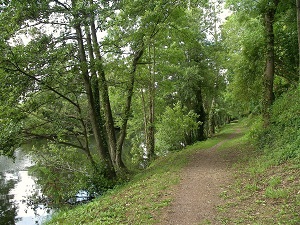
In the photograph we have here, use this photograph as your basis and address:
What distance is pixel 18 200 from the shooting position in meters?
15.4

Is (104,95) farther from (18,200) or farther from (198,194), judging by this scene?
(18,200)

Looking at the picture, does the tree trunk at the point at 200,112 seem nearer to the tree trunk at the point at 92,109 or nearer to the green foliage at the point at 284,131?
the green foliage at the point at 284,131

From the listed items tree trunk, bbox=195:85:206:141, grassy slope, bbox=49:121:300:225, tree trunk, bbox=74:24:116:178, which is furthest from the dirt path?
tree trunk, bbox=195:85:206:141

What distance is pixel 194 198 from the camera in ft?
24.8

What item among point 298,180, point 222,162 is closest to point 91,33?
point 222,162

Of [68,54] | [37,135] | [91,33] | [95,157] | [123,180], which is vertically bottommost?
[123,180]

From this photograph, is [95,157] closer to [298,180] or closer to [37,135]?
[37,135]

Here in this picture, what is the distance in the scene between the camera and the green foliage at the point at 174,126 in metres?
20.6

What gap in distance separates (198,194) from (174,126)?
12.8 meters

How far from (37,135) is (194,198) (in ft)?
23.6

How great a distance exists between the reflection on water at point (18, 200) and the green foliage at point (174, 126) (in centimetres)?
983

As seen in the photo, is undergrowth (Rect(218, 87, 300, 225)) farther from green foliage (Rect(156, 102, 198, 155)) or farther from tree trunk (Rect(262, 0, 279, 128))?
green foliage (Rect(156, 102, 198, 155))

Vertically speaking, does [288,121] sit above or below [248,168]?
above

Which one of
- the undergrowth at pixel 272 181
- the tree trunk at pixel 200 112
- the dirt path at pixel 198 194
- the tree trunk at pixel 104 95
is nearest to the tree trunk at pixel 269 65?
the undergrowth at pixel 272 181
